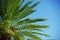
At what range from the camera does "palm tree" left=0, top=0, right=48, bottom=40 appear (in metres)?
21.6

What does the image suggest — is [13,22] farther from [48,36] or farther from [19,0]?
[48,36]

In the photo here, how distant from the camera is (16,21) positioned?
23016 millimetres

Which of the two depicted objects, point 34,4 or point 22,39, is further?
point 34,4

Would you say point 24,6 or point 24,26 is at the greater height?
point 24,6

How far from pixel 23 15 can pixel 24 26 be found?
3.57 ft

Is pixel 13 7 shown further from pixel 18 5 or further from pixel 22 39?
pixel 22 39

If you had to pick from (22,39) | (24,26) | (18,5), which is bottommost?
(22,39)

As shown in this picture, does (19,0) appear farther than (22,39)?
Yes

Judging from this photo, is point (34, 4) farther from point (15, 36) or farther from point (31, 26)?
point (15, 36)

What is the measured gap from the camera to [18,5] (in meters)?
22.8

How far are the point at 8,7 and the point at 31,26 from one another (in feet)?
9.18

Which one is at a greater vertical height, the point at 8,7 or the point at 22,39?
the point at 8,7

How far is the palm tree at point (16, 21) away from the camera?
2162 cm

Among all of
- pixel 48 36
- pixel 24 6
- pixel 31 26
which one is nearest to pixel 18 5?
pixel 24 6
